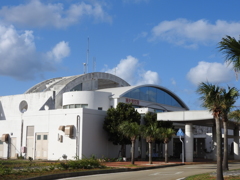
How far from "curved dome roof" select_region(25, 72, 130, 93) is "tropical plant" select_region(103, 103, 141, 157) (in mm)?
13925

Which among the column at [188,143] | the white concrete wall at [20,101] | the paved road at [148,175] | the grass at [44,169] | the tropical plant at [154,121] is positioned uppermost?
the white concrete wall at [20,101]

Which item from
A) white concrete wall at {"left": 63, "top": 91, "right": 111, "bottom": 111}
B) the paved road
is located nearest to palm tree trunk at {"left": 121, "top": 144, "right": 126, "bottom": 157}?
white concrete wall at {"left": 63, "top": 91, "right": 111, "bottom": 111}

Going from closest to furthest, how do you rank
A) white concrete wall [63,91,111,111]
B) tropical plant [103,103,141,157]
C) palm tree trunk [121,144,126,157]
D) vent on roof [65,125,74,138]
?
vent on roof [65,125,74,138]
tropical plant [103,103,141,157]
palm tree trunk [121,144,126,157]
white concrete wall [63,91,111,111]

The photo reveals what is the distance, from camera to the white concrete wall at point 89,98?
151ft

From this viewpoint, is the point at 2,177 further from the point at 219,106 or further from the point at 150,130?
the point at 150,130

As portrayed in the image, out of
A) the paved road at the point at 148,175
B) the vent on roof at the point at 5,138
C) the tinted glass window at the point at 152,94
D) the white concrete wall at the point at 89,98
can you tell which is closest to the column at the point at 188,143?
the paved road at the point at 148,175

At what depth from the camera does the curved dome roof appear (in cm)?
5228

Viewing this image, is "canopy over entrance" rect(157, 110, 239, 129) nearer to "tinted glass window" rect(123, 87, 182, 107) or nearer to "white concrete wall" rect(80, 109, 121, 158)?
"white concrete wall" rect(80, 109, 121, 158)

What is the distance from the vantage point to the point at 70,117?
38.3 m

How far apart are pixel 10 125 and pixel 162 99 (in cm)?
2411

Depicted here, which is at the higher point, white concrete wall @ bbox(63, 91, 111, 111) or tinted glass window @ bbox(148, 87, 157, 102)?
tinted glass window @ bbox(148, 87, 157, 102)

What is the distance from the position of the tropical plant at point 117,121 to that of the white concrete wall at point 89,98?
22.3ft

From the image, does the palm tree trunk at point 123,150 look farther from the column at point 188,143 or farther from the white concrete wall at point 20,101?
the white concrete wall at point 20,101

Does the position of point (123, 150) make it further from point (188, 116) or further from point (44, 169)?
point (44, 169)
